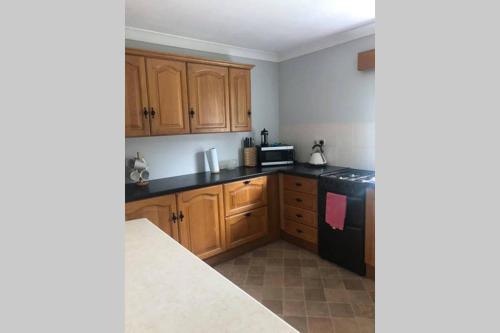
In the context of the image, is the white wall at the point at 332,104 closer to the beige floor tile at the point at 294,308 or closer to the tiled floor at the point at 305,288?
the tiled floor at the point at 305,288

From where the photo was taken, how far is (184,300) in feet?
2.68

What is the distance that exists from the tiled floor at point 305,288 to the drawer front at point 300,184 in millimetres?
676

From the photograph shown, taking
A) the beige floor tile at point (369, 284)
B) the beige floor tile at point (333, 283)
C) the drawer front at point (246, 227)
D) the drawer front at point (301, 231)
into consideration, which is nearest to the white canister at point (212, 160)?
the drawer front at point (246, 227)

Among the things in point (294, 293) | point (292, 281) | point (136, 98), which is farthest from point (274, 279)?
point (136, 98)

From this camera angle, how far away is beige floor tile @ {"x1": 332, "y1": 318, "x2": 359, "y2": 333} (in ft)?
6.02

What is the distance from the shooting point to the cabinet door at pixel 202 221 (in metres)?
2.49

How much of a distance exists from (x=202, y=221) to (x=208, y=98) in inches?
47.7

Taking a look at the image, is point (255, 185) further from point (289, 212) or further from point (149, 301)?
point (149, 301)

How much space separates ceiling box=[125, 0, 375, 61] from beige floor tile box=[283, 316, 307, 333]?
2305 millimetres

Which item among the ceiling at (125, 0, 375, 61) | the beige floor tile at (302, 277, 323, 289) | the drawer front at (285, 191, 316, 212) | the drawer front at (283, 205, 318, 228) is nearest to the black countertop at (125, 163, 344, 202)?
the drawer front at (285, 191, 316, 212)

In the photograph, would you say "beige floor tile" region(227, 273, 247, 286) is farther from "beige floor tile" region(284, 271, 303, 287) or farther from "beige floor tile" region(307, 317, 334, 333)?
"beige floor tile" region(307, 317, 334, 333)

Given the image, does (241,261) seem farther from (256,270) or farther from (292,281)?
(292,281)
